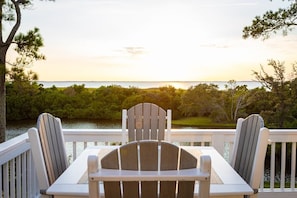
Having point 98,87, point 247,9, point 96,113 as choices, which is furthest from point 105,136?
point 247,9

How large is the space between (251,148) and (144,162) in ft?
4.44

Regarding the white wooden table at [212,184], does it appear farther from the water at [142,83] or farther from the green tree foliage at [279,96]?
the green tree foliage at [279,96]

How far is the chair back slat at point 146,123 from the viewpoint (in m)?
3.79

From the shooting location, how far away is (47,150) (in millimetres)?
2459

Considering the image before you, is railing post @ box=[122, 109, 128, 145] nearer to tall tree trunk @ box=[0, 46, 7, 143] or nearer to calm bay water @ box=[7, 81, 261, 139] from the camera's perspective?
calm bay water @ box=[7, 81, 261, 139]

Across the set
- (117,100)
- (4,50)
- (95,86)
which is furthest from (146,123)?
(4,50)

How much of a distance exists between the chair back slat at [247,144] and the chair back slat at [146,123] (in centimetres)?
108

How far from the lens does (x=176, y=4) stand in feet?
17.3

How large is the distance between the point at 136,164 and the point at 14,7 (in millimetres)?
4264

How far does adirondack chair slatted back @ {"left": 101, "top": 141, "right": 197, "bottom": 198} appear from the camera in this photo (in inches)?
54.9

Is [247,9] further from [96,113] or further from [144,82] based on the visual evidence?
[96,113]

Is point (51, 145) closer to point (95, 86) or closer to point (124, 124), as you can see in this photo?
point (124, 124)

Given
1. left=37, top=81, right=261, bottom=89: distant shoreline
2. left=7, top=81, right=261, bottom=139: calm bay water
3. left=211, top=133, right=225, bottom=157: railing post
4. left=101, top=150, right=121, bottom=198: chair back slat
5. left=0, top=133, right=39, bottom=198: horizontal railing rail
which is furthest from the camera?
left=37, top=81, right=261, bottom=89: distant shoreline

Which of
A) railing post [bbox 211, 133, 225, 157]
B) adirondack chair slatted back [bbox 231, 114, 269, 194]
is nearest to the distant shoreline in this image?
railing post [bbox 211, 133, 225, 157]
